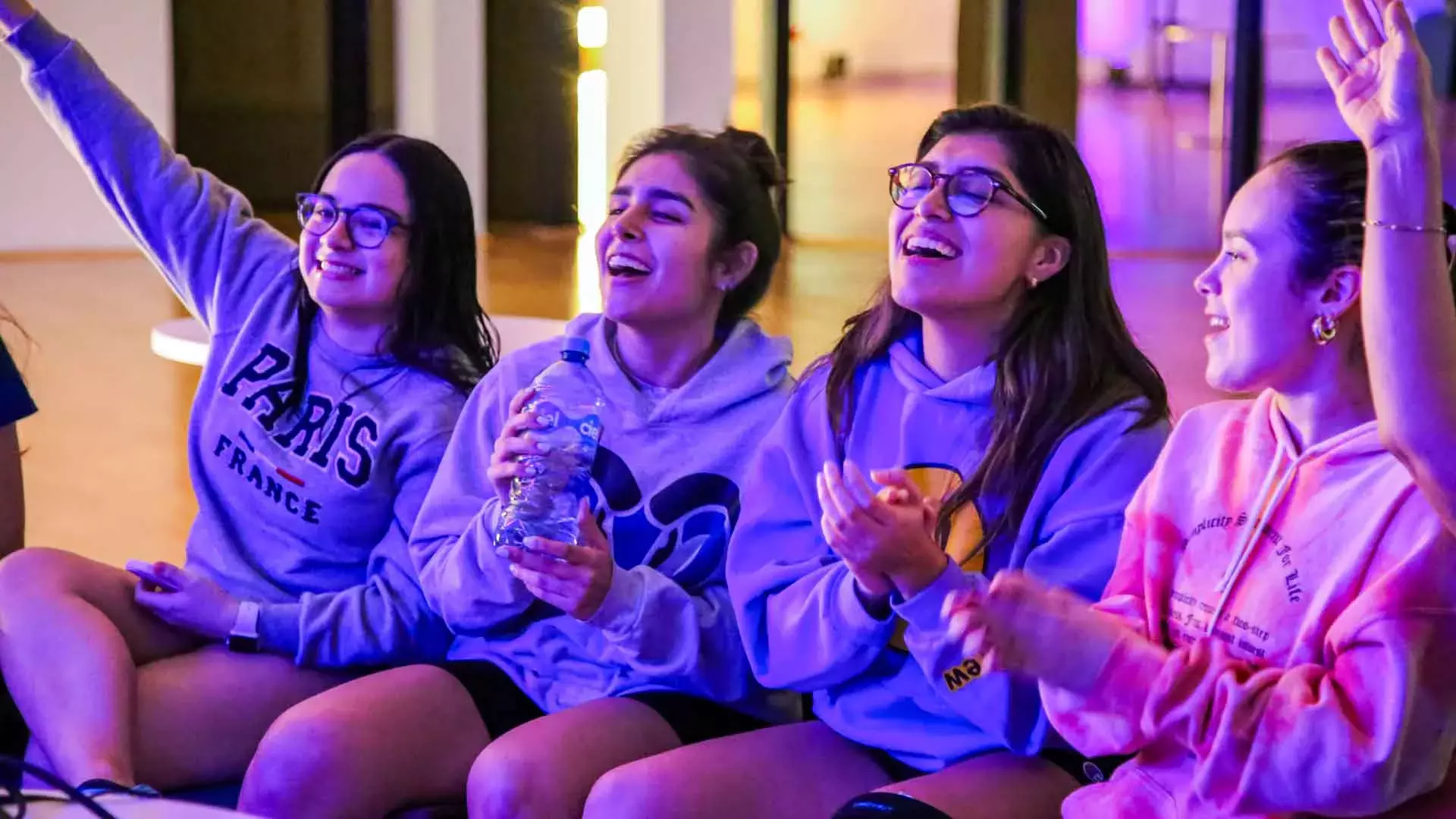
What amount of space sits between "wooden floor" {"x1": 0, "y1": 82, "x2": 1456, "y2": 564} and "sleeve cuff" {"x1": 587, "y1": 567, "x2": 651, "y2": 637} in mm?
1939

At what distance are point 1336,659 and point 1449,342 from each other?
11.5 inches

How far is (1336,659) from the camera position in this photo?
145cm

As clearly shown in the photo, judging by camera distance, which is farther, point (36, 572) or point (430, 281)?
point (430, 281)

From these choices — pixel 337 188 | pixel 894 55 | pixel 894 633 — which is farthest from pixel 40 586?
pixel 894 55

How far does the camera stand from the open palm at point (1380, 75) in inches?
54.4

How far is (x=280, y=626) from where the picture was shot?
7.59 feet

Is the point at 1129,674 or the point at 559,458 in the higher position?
the point at 559,458

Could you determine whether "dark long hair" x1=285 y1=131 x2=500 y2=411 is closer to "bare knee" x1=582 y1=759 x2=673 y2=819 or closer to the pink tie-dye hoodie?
"bare knee" x1=582 y1=759 x2=673 y2=819

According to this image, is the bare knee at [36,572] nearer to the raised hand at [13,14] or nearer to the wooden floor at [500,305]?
the raised hand at [13,14]

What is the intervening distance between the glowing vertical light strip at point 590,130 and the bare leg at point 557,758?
6989 millimetres

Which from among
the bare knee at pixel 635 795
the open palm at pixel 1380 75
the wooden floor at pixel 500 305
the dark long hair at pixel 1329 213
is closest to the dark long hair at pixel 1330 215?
the dark long hair at pixel 1329 213

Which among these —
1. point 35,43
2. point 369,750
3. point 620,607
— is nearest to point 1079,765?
point 620,607

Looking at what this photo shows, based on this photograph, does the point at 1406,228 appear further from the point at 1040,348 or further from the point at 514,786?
the point at 514,786

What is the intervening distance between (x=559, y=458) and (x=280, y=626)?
1.70 feet
